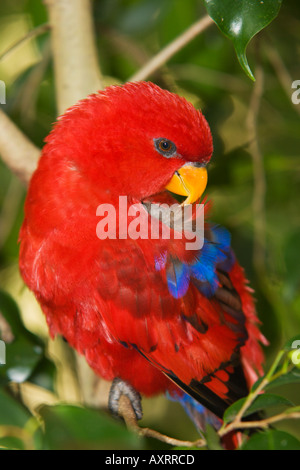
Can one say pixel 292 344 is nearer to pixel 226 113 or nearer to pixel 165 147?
pixel 165 147

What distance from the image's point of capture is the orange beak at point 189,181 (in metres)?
0.96

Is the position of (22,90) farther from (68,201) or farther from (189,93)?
(68,201)

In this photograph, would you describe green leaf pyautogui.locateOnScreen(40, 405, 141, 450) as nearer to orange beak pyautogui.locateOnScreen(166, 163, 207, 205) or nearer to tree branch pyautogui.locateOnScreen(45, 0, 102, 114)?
orange beak pyautogui.locateOnScreen(166, 163, 207, 205)

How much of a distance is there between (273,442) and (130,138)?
0.54 metres

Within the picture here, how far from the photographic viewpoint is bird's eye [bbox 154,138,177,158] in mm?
916

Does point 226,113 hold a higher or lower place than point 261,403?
higher

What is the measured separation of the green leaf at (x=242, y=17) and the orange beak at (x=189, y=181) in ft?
1.04

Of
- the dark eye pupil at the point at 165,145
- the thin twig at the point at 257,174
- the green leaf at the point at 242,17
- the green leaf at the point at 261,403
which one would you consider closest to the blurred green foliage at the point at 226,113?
the thin twig at the point at 257,174

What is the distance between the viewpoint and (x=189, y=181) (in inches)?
38.0

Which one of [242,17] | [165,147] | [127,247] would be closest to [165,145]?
[165,147]

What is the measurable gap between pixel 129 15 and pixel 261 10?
865 mm

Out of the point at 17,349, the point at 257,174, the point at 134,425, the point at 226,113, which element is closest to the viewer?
the point at 134,425

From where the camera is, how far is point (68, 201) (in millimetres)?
900

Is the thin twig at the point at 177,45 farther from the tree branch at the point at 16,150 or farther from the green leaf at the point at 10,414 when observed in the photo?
the green leaf at the point at 10,414
